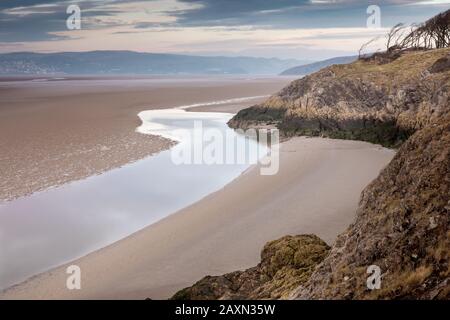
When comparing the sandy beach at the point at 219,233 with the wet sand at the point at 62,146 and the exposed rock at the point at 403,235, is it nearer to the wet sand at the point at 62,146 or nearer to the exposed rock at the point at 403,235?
the exposed rock at the point at 403,235

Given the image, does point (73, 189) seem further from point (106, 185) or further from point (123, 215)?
point (123, 215)

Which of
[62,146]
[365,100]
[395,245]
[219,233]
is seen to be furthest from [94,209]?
[365,100]

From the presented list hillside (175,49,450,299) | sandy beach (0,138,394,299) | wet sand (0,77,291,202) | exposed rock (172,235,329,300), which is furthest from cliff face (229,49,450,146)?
hillside (175,49,450,299)

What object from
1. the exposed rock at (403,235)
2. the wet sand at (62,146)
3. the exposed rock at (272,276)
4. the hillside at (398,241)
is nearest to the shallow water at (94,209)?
the wet sand at (62,146)

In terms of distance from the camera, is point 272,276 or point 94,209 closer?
point 272,276

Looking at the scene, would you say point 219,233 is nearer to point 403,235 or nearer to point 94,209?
point 94,209

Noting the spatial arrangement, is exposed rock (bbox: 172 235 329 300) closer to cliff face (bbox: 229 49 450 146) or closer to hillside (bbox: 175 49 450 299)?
hillside (bbox: 175 49 450 299)
